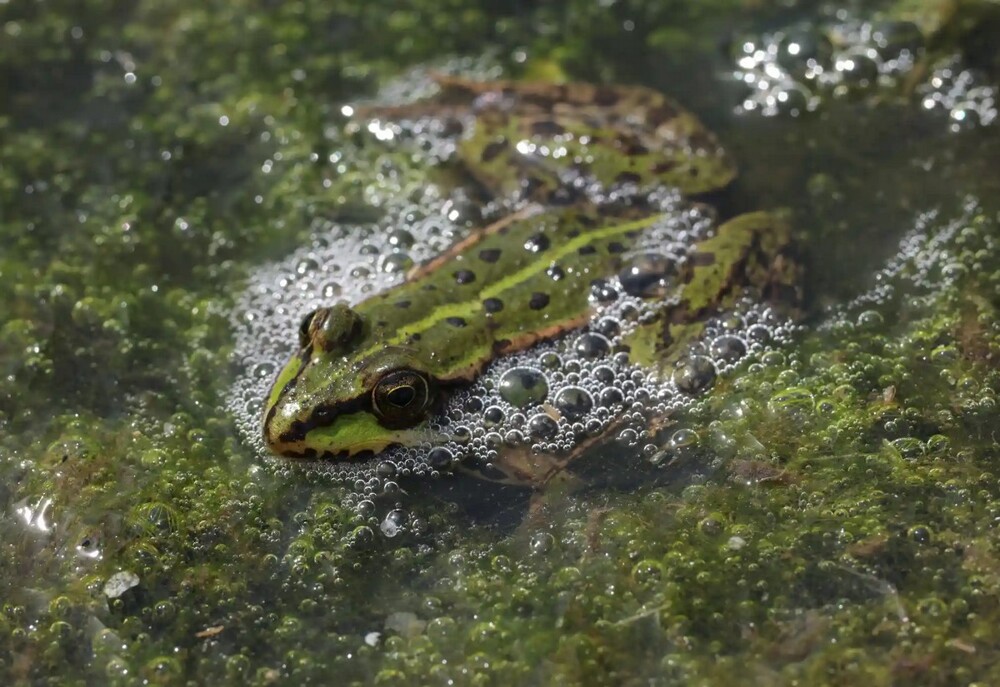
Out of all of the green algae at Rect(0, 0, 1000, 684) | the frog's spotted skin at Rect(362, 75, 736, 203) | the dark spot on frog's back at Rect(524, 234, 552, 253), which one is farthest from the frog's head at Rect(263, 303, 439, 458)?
the frog's spotted skin at Rect(362, 75, 736, 203)

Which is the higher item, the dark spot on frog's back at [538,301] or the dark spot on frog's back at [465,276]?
the dark spot on frog's back at [465,276]

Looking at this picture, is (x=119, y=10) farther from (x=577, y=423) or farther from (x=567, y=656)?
(x=567, y=656)

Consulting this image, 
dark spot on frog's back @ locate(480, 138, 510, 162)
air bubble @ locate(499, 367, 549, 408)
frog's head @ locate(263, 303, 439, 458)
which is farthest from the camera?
dark spot on frog's back @ locate(480, 138, 510, 162)

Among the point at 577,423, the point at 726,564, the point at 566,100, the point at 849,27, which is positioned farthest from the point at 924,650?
the point at 849,27

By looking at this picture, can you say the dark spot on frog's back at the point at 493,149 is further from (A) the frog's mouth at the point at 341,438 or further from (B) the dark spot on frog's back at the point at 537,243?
(A) the frog's mouth at the point at 341,438

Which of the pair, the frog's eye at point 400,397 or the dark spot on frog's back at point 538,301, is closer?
the frog's eye at point 400,397

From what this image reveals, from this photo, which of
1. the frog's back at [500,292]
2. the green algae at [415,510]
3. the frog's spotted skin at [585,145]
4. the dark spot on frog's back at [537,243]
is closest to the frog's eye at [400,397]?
the frog's back at [500,292]

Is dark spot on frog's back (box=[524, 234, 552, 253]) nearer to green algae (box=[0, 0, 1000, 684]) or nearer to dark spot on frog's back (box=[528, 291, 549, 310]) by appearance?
dark spot on frog's back (box=[528, 291, 549, 310])
